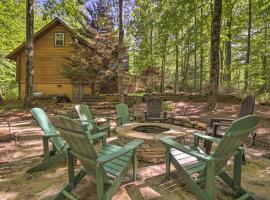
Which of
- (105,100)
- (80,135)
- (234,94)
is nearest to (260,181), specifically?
(80,135)

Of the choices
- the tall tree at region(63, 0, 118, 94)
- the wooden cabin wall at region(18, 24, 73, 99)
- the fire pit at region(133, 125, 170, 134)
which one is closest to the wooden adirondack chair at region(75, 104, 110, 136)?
the fire pit at region(133, 125, 170, 134)

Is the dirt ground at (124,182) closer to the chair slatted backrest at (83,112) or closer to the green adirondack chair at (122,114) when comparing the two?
the chair slatted backrest at (83,112)

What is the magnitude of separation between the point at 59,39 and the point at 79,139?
1450 centimetres

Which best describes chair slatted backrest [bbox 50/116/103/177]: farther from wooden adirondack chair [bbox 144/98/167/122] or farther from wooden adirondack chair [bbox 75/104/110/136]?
wooden adirondack chair [bbox 144/98/167/122]

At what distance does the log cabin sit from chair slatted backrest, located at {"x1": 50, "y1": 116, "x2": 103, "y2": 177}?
12850mm

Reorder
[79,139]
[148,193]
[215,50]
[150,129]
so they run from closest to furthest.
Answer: [79,139], [148,193], [150,129], [215,50]

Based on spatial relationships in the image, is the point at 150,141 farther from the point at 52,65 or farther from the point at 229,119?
the point at 52,65

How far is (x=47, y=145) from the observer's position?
10.5 ft

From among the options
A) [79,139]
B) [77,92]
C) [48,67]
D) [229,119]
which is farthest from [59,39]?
[79,139]

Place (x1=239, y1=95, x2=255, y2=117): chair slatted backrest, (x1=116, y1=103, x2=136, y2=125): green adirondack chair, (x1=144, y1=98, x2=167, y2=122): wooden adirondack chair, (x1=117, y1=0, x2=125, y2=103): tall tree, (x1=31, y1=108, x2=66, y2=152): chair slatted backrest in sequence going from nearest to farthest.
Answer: (x1=31, y1=108, x2=66, y2=152): chair slatted backrest → (x1=239, y1=95, x2=255, y2=117): chair slatted backrest → (x1=116, y1=103, x2=136, y2=125): green adirondack chair → (x1=144, y1=98, x2=167, y2=122): wooden adirondack chair → (x1=117, y1=0, x2=125, y2=103): tall tree

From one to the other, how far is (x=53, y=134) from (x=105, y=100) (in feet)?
34.6

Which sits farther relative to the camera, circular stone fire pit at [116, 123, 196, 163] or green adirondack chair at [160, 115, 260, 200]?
circular stone fire pit at [116, 123, 196, 163]

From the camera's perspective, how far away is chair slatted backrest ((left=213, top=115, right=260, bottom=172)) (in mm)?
2076

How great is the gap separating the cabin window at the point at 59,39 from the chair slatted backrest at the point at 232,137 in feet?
48.2
